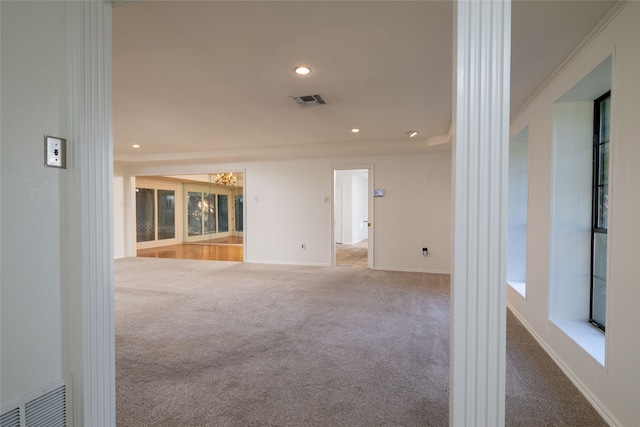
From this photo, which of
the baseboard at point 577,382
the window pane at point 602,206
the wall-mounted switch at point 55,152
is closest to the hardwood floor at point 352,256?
the baseboard at point 577,382

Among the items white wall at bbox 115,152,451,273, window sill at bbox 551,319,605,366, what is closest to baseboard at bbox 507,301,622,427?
window sill at bbox 551,319,605,366

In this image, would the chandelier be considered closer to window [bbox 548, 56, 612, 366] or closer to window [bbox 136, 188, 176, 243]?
window [bbox 136, 188, 176, 243]

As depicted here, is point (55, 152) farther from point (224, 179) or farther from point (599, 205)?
point (224, 179)

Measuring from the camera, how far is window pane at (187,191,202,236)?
1214 centimetres

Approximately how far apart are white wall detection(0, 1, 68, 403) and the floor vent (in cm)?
3

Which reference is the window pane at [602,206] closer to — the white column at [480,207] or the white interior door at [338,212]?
the white column at [480,207]

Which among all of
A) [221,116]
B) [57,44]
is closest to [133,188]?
[221,116]

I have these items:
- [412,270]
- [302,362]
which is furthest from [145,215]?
[302,362]

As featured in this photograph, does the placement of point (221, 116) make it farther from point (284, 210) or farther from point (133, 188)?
point (133, 188)

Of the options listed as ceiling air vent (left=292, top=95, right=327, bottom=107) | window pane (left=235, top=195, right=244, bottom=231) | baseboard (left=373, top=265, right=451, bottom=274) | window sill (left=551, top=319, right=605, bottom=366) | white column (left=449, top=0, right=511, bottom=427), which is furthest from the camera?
window pane (left=235, top=195, right=244, bottom=231)

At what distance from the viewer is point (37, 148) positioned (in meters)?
1.25

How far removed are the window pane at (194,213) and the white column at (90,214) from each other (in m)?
11.3

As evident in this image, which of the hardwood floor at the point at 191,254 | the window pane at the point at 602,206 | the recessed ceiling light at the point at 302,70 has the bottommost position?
the hardwood floor at the point at 191,254

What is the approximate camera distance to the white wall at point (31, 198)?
1146mm
